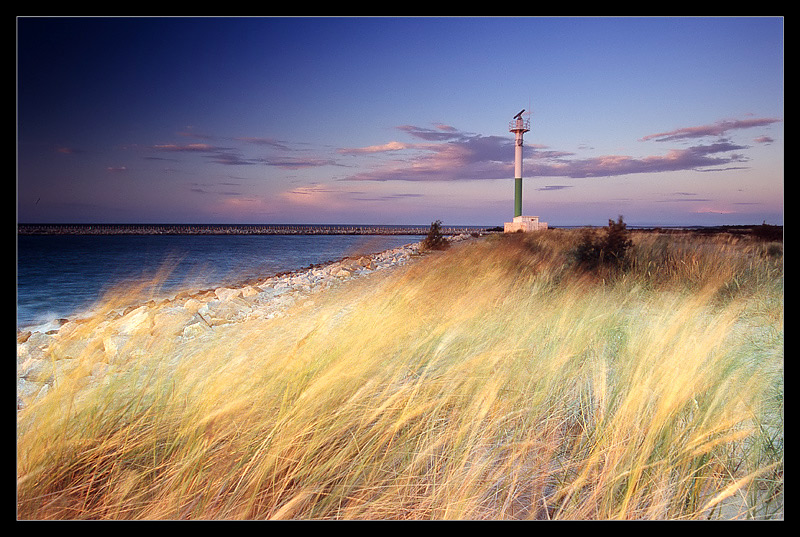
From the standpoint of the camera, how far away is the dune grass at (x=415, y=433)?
188 cm

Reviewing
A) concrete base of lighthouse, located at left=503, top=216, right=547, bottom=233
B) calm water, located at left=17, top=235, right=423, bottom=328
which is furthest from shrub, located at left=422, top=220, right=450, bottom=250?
concrete base of lighthouse, located at left=503, top=216, right=547, bottom=233

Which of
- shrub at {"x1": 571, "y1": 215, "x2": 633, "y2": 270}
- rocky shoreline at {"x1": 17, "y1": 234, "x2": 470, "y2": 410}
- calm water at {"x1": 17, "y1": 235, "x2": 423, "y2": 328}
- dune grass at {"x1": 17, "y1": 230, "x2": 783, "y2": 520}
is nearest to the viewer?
dune grass at {"x1": 17, "y1": 230, "x2": 783, "y2": 520}

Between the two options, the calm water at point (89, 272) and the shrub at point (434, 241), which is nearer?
the calm water at point (89, 272)

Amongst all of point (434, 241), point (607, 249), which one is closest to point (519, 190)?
point (434, 241)

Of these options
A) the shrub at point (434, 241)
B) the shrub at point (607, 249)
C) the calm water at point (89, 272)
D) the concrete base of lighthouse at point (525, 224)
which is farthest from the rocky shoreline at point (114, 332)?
the concrete base of lighthouse at point (525, 224)

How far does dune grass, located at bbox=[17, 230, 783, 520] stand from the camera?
1875 millimetres

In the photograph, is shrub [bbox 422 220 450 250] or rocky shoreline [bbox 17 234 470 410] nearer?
rocky shoreline [bbox 17 234 470 410]

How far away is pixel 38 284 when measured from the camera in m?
8.91

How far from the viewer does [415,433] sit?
2111 mm

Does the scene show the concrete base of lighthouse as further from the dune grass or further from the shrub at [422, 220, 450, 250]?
the dune grass

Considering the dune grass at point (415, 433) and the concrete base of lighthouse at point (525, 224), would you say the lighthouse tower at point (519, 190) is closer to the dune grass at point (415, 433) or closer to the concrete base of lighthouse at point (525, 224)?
the concrete base of lighthouse at point (525, 224)

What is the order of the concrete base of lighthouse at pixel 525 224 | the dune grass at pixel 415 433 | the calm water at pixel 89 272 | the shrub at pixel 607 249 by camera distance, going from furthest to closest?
the concrete base of lighthouse at pixel 525 224
the shrub at pixel 607 249
the calm water at pixel 89 272
the dune grass at pixel 415 433

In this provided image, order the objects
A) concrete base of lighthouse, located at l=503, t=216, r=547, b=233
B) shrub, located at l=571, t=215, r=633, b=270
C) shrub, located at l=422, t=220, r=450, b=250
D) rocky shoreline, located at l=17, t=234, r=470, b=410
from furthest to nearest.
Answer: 1. concrete base of lighthouse, located at l=503, t=216, r=547, b=233
2. shrub, located at l=422, t=220, r=450, b=250
3. shrub, located at l=571, t=215, r=633, b=270
4. rocky shoreline, located at l=17, t=234, r=470, b=410

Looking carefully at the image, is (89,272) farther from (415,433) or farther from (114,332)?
(415,433)
